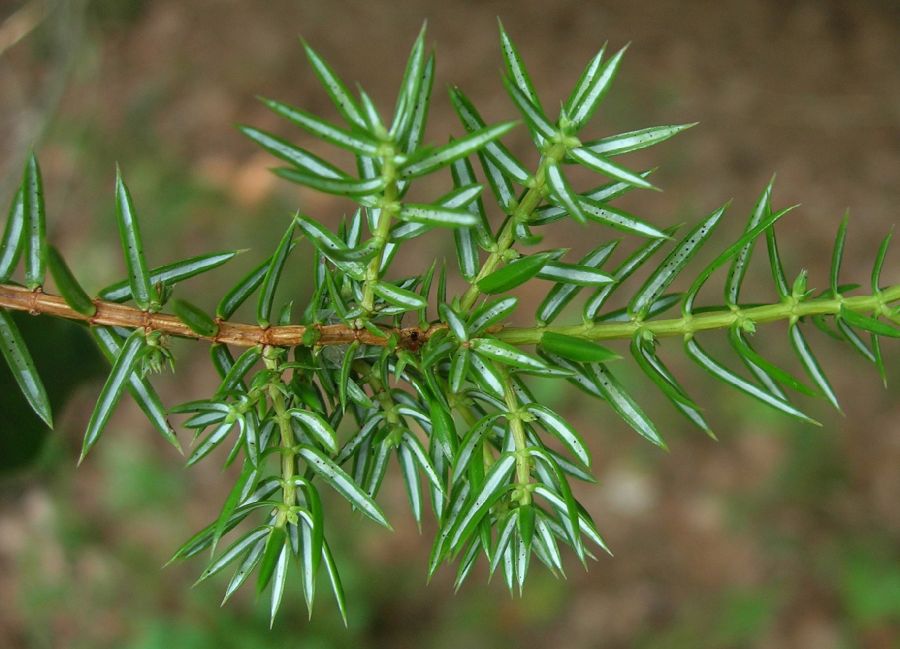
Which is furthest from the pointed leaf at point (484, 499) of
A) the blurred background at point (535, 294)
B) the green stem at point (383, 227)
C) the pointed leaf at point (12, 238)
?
the blurred background at point (535, 294)

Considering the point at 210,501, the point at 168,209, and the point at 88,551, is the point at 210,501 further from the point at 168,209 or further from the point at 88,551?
the point at 168,209

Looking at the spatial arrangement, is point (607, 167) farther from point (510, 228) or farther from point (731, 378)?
point (731, 378)

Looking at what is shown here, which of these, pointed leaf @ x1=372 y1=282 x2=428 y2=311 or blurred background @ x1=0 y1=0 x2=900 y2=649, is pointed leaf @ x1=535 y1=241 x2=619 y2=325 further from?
blurred background @ x1=0 y1=0 x2=900 y2=649

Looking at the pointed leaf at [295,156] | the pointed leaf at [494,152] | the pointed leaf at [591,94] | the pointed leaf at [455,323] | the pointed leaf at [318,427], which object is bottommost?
the pointed leaf at [318,427]

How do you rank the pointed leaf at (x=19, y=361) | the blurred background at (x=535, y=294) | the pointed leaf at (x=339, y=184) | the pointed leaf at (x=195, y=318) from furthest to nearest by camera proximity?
1. the blurred background at (x=535, y=294)
2. the pointed leaf at (x=19, y=361)
3. the pointed leaf at (x=195, y=318)
4. the pointed leaf at (x=339, y=184)

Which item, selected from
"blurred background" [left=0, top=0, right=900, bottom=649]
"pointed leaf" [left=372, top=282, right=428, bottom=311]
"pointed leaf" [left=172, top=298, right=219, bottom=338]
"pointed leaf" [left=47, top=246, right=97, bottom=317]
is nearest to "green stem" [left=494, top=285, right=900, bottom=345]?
"pointed leaf" [left=372, top=282, right=428, bottom=311]

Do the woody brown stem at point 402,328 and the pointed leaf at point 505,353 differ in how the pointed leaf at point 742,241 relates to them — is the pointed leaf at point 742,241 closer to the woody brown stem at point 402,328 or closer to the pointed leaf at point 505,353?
the woody brown stem at point 402,328

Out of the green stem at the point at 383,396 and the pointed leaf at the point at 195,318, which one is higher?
the pointed leaf at the point at 195,318
